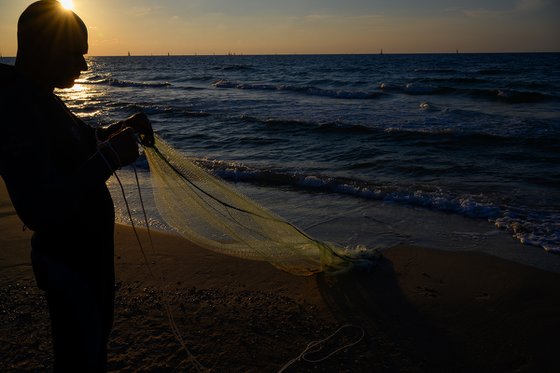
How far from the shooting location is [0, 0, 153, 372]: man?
1.64 m

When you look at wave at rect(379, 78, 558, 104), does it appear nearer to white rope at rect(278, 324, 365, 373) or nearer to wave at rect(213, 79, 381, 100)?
wave at rect(213, 79, 381, 100)

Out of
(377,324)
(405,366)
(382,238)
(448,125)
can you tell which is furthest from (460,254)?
(448,125)

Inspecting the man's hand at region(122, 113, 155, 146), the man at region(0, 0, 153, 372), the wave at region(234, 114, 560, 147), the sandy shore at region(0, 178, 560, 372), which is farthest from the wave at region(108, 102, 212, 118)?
the man at region(0, 0, 153, 372)

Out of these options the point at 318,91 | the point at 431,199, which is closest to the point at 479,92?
the point at 318,91

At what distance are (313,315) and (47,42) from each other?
3.01 meters

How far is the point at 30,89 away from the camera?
5.71 ft

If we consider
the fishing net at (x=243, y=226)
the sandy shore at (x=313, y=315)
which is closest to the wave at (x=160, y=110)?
the sandy shore at (x=313, y=315)

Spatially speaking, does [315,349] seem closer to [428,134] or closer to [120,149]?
[120,149]

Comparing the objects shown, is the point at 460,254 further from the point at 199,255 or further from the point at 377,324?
the point at 199,255

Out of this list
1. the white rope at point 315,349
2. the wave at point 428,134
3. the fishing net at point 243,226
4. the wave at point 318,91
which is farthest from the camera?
the wave at point 318,91

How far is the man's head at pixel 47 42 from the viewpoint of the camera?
179 centimetres

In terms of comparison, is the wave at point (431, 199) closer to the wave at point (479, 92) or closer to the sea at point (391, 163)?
the sea at point (391, 163)

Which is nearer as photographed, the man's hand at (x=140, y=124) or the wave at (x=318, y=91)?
the man's hand at (x=140, y=124)

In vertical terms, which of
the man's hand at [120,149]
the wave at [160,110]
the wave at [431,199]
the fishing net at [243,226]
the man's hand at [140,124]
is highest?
the man's hand at [140,124]
